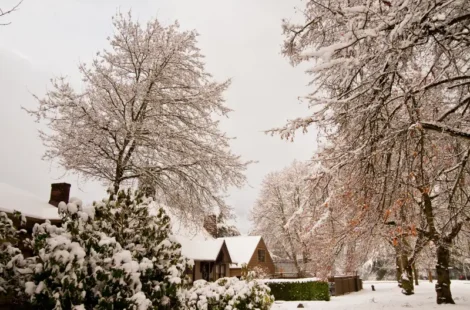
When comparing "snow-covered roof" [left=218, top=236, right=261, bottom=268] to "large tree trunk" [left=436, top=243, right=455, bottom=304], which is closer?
"large tree trunk" [left=436, top=243, right=455, bottom=304]

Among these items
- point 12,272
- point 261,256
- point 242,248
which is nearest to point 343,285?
point 261,256

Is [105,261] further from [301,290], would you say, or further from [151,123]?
[301,290]

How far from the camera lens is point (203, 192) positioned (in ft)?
43.7

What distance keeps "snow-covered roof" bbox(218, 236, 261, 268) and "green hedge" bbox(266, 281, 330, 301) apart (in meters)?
9.75

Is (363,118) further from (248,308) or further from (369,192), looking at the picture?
(248,308)

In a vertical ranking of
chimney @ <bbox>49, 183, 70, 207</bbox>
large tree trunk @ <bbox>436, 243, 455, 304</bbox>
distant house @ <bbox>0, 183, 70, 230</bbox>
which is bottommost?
large tree trunk @ <bbox>436, 243, 455, 304</bbox>

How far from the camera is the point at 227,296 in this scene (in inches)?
305

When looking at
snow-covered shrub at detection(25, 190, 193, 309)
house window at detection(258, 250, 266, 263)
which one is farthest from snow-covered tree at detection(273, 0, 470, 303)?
house window at detection(258, 250, 266, 263)

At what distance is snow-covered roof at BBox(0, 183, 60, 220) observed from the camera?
10.4 metres

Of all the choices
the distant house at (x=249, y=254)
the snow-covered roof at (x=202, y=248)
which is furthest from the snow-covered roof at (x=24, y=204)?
the distant house at (x=249, y=254)

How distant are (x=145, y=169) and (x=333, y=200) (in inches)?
314

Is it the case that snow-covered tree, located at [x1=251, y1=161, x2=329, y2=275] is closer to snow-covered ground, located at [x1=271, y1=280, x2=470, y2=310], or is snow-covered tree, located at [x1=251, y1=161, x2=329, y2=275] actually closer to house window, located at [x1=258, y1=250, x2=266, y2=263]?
house window, located at [x1=258, y1=250, x2=266, y2=263]

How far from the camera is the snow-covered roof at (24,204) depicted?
10427 mm

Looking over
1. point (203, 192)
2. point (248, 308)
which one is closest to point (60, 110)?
point (203, 192)
